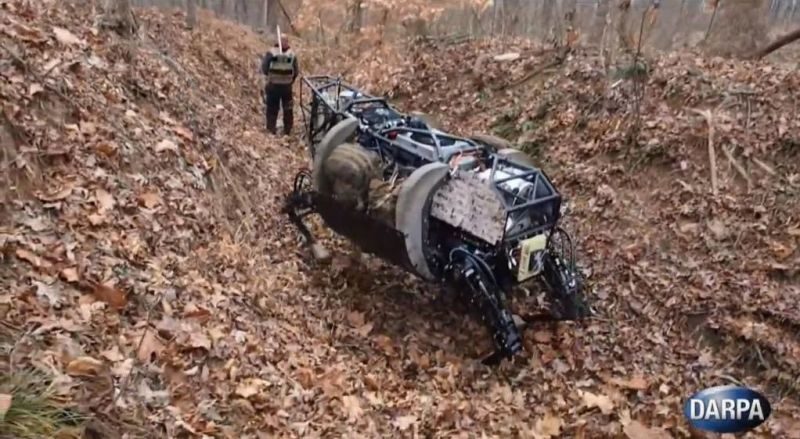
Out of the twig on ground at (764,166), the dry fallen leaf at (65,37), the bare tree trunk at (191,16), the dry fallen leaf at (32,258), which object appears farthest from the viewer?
the bare tree trunk at (191,16)

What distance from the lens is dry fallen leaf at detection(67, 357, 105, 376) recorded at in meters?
3.51

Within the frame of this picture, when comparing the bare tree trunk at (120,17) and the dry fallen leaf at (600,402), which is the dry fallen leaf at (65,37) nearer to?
the bare tree trunk at (120,17)

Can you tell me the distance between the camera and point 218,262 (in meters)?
5.90

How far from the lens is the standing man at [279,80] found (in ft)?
36.3

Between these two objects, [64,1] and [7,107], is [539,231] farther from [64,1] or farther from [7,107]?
[64,1]

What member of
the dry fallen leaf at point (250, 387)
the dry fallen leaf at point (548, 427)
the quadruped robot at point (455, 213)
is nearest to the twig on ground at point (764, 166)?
the quadruped robot at point (455, 213)

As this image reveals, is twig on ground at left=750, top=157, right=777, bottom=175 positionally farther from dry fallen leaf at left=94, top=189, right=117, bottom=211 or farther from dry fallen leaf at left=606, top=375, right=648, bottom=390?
dry fallen leaf at left=94, top=189, right=117, bottom=211

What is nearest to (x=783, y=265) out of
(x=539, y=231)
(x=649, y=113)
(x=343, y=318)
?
(x=539, y=231)

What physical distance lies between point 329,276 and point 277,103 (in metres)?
5.08

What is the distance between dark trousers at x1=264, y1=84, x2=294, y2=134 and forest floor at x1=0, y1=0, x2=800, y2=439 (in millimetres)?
1521

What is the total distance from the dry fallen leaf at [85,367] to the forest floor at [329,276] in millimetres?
15

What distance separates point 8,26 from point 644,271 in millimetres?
6911

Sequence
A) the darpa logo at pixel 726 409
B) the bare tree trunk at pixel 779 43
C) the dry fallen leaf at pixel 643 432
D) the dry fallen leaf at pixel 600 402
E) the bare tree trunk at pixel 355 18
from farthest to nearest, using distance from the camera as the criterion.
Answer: the bare tree trunk at pixel 355 18 < the bare tree trunk at pixel 779 43 < the dry fallen leaf at pixel 600 402 < the dry fallen leaf at pixel 643 432 < the darpa logo at pixel 726 409

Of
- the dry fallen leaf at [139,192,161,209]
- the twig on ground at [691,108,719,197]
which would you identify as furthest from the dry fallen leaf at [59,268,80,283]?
the twig on ground at [691,108,719,197]
